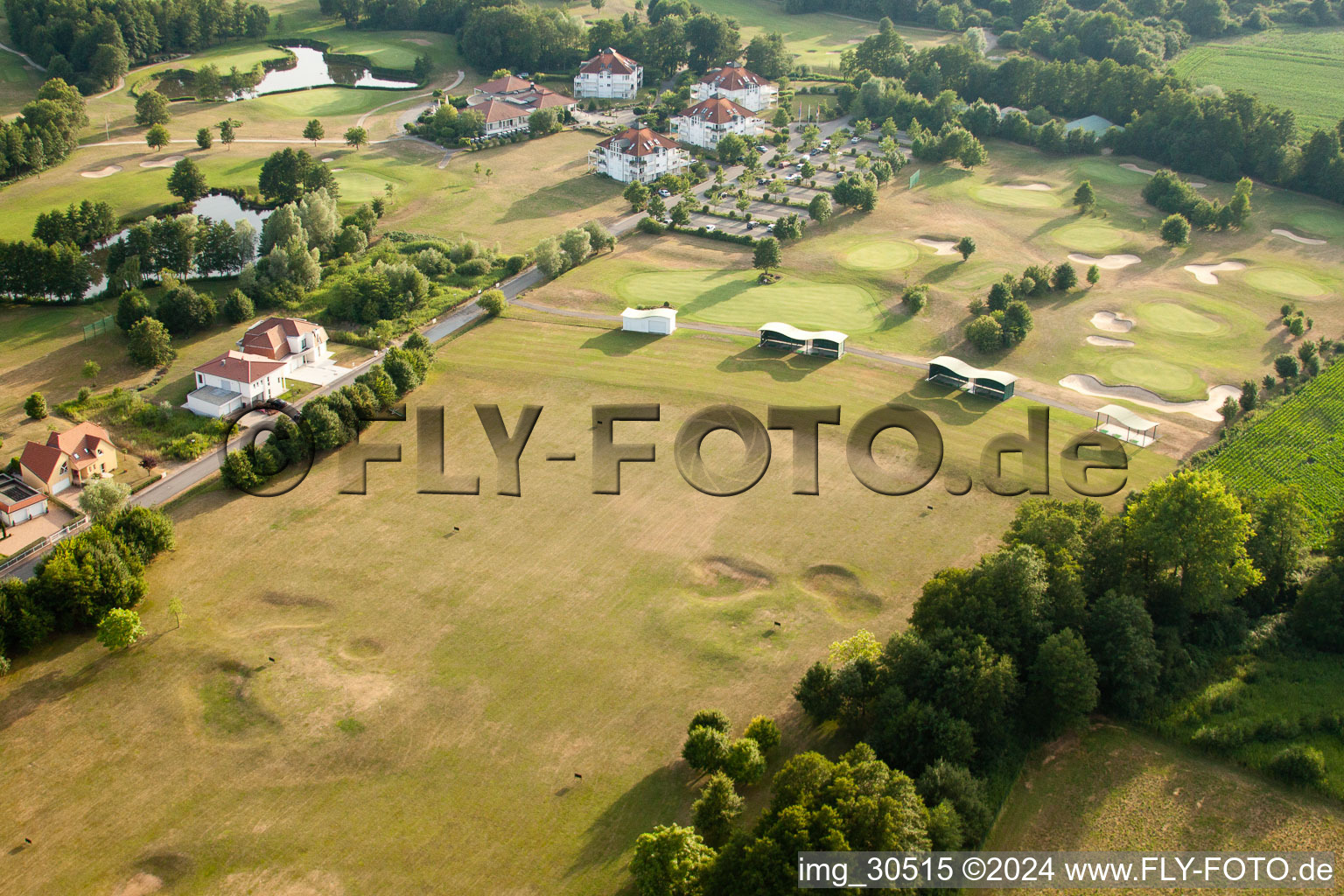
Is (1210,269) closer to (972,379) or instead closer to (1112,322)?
(1112,322)

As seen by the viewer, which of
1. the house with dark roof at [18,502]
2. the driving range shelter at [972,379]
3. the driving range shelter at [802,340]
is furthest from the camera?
the driving range shelter at [802,340]

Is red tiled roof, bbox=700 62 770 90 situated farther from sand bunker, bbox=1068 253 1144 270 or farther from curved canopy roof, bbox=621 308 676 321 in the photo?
curved canopy roof, bbox=621 308 676 321

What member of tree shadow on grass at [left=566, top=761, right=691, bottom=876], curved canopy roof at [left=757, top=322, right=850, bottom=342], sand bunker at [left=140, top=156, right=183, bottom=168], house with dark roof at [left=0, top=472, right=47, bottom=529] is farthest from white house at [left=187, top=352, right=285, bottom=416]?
sand bunker at [left=140, top=156, right=183, bottom=168]

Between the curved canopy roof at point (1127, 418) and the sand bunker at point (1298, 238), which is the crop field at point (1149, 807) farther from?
the sand bunker at point (1298, 238)

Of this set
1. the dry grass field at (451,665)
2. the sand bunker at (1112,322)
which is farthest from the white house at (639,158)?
the dry grass field at (451,665)

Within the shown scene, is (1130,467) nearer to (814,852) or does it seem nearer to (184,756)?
(814,852)

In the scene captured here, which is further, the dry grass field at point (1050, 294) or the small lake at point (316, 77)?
the small lake at point (316, 77)
